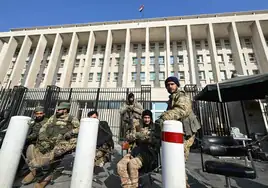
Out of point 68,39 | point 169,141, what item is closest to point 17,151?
point 169,141

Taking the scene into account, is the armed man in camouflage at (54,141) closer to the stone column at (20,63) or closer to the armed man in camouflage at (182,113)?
the armed man in camouflage at (182,113)

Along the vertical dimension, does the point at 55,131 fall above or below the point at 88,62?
below

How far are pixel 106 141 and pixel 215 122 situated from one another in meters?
7.16

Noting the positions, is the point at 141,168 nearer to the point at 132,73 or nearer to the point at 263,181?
the point at 263,181

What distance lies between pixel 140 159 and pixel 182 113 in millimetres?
911

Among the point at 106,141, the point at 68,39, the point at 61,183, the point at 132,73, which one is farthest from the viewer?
the point at 68,39

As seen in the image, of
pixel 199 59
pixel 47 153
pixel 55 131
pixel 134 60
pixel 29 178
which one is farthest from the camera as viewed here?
pixel 134 60

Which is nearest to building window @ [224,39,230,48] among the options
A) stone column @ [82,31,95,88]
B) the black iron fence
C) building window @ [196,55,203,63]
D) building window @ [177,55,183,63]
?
building window @ [196,55,203,63]

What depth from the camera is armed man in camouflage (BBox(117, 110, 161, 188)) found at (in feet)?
6.30

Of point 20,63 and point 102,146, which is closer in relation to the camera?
point 102,146

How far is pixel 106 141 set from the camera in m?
3.39

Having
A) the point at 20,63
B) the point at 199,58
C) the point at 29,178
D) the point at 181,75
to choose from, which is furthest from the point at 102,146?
the point at 20,63

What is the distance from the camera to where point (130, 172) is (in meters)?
1.94

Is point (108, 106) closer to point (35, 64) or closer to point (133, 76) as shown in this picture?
point (133, 76)
